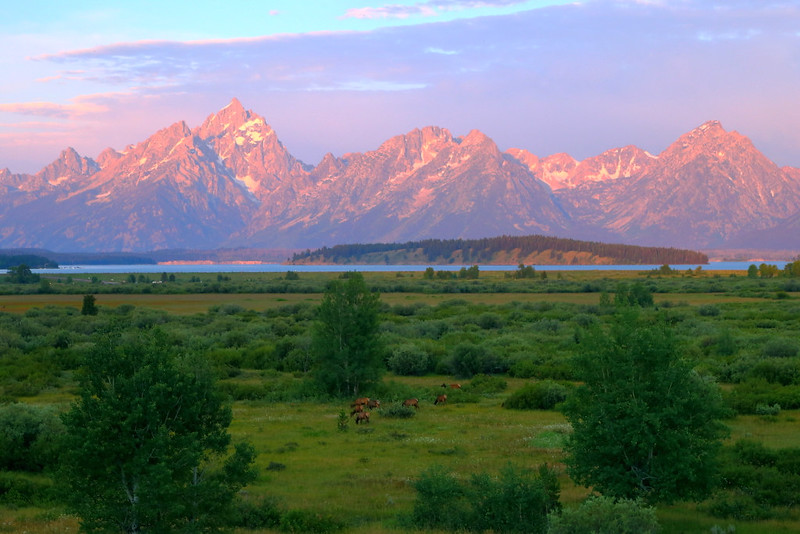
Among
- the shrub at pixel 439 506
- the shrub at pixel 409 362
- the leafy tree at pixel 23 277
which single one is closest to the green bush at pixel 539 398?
the shrub at pixel 409 362

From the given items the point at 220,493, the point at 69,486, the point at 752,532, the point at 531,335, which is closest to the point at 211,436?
the point at 220,493

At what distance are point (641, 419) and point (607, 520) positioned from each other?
283 centimetres

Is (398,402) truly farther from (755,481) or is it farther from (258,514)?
(755,481)

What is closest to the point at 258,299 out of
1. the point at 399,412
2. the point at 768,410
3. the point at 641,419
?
the point at 399,412

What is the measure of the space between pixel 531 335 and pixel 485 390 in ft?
54.0

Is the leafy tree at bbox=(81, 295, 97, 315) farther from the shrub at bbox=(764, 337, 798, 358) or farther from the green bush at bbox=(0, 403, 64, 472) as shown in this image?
the shrub at bbox=(764, 337, 798, 358)

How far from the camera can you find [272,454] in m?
19.5

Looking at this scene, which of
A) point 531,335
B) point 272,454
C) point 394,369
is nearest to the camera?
point 272,454

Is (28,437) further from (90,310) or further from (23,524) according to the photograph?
(90,310)

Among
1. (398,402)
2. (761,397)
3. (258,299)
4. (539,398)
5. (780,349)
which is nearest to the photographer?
(761,397)

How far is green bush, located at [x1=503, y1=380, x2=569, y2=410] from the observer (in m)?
26.0

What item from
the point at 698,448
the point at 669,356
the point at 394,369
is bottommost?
the point at 394,369

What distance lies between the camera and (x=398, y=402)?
88.3 feet

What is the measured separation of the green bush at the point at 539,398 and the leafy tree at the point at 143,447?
16.6m
